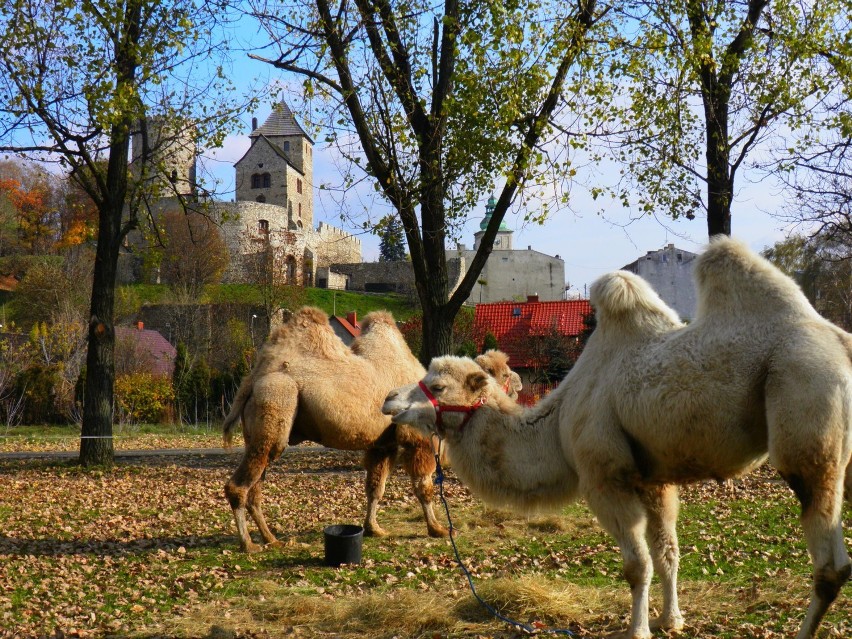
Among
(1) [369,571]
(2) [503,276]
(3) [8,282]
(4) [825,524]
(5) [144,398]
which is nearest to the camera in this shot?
(4) [825,524]

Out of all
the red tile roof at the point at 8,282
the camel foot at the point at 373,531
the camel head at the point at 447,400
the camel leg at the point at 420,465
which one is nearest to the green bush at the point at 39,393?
the camel foot at the point at 373,531

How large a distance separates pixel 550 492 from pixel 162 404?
3022 cm

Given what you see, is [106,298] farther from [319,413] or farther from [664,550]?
[664,550]

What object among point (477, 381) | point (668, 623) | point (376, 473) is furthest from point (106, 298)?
point (668, 623)

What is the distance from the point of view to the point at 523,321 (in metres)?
42.2

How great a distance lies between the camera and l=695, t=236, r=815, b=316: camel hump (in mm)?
4652

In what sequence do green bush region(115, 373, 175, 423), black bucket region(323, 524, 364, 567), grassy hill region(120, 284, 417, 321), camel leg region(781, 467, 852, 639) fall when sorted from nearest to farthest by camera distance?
camel leg region(781, 467, 852, 639) < black bucket region(323, 524, 364, 567) < green bush region(115, 373, 175, 423) < grassy hill region(120, 284, 417, 321)

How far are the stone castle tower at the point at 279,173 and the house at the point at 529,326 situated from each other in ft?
166

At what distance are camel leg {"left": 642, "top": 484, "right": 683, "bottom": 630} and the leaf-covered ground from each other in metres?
0.20

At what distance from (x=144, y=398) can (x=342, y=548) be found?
87.5ft

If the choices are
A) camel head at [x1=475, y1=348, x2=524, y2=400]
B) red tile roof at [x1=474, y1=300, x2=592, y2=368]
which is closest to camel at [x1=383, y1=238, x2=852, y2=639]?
camel head at [x1=475, y1=348, x2=524, y2=400]

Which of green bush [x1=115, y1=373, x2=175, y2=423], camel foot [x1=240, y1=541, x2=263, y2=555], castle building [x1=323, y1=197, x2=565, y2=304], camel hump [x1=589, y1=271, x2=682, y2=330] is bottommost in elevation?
green bush [x1=115, y1=373, x2=175, y2=423]

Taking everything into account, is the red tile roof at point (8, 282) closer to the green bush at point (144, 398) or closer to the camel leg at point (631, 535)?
the green bush at point (144, 398)

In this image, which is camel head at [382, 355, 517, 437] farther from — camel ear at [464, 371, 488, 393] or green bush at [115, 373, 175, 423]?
green bush at [115, 373, 175, 423]
